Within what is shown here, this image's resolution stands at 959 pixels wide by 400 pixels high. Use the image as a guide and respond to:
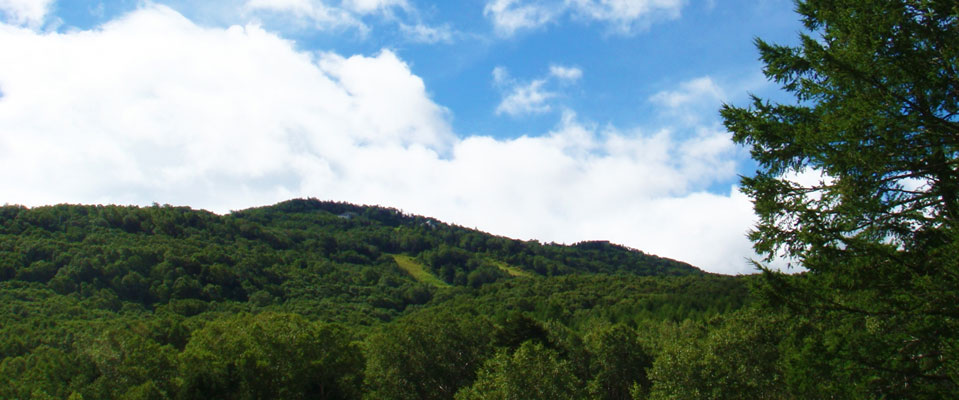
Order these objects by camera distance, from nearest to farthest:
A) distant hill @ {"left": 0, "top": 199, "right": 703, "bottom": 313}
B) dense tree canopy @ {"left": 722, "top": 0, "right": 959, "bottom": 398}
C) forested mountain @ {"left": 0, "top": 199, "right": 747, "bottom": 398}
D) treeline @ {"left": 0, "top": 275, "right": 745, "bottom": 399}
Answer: dense tree canopy @ {"left": 722, "top": 0, "right": 959, "bottom": 398} → treeline @ {"left": 0, "top": 275, "right": 745, "bottom": 399} → forested mountain @ {"left": 0, "top": 199, "right": 747, "bottom": 398} → distant hill @ {"left": 0, "top": 199, "right": 703, "bottom": 313}

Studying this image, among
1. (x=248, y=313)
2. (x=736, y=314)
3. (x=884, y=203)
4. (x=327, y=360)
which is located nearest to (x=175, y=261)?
(x=248, y=313)

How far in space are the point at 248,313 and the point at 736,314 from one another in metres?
Answer: 61.4

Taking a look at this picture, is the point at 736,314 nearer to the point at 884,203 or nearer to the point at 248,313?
the point at 884,203

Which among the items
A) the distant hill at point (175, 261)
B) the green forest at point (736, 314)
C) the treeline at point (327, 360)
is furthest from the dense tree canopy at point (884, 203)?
the distant hill at point (175, 261)

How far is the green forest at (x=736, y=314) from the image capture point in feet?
31.6

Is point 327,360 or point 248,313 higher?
point 248,313

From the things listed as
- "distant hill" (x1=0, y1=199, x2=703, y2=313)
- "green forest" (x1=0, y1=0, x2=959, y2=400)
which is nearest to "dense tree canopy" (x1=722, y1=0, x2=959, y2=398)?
"green forest" (x1=0, y1=0, x2=959, y2=400)

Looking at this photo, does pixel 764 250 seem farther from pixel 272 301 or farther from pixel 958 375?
pixel 272 301

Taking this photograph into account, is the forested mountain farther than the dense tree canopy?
Yes

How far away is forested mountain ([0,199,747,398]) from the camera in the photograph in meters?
41.8

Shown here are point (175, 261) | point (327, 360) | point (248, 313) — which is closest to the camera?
point (327, 360)

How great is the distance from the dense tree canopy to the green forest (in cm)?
4

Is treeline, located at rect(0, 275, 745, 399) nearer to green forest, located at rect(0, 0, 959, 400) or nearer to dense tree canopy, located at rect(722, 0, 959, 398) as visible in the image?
green forest, located at rect(0, 0, 959, 400)

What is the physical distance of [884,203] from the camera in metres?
10.5
